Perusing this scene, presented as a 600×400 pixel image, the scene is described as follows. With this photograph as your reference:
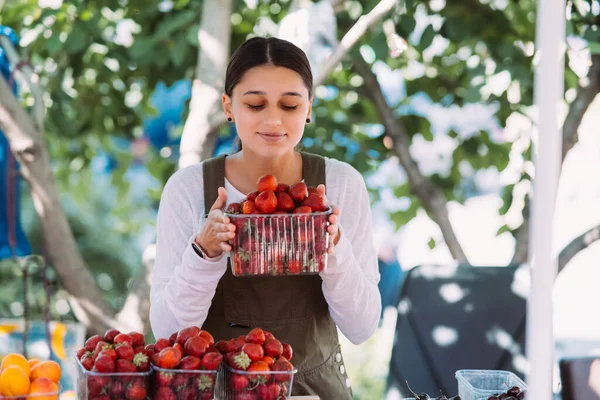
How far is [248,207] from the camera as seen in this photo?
63.9 inches

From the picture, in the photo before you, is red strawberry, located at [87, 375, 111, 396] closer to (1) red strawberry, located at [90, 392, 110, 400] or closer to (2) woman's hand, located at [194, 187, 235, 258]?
(1) red strawberry, located at [90, 392, 110, 400]

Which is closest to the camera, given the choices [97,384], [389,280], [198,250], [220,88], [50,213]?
[97,384]

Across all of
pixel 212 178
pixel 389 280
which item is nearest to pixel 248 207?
pixel 212 178

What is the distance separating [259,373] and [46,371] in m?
0.42

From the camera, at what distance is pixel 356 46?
10.8 ft

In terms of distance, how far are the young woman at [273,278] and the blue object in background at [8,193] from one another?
1484 millimetres

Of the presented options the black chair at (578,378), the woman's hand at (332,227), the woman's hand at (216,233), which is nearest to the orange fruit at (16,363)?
the woman's hand at (216,233)

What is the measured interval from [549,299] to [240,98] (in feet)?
3.52

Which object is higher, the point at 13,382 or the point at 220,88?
the point at 220,88

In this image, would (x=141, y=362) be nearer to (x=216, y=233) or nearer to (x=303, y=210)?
(x=216, y=233)

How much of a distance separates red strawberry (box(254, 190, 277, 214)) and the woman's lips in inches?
12.9

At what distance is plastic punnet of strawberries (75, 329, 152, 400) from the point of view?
56.0 inches

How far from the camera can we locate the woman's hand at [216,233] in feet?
5.32

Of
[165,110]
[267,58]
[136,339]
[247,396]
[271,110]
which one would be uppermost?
[165,110]
